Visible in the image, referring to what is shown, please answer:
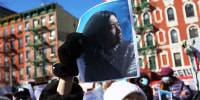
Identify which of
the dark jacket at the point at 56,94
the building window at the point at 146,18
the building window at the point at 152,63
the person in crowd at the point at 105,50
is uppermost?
the building window at the point at 146,18

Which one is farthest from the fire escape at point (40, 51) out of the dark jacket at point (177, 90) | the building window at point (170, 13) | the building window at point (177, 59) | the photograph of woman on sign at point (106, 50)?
the photograph of woman on sign at point (106, 50)

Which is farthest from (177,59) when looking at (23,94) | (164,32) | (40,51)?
(40,51)

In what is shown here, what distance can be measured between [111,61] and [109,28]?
0.28m

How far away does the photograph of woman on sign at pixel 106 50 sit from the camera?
5.03 ft

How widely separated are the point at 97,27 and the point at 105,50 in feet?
0.68

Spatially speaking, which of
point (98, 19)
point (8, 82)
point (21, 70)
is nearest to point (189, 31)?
point (98, 19)

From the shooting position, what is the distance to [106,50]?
5.24 ft

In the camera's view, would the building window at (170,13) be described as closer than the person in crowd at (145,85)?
No

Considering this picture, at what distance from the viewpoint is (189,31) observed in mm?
18625

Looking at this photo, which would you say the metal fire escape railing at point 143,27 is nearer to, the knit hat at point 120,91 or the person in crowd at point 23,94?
the person in crowd at point 23,94

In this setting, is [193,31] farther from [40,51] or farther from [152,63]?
[40,51]

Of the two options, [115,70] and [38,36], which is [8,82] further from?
[115,70]

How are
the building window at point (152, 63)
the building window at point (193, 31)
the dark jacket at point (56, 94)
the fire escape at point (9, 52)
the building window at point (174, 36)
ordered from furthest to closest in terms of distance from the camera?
the fire escape at point (9, 52), the building window at point (152, 63), the building window at point (174, 36), the building window at point (193, 31), the dark jacket at point (56, 94)

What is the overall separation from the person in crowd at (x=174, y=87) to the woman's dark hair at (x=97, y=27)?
2481 millimetres
